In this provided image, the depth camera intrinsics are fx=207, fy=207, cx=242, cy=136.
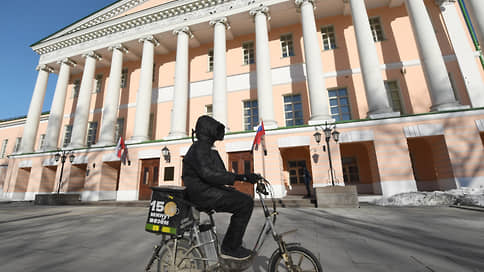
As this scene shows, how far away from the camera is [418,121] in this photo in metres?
11.0

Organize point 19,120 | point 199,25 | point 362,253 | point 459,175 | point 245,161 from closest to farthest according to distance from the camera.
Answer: point 362,253 → point 459,175 → point 245,161 → point 199,25 → point 19,120

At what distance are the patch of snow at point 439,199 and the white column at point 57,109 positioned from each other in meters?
24.0

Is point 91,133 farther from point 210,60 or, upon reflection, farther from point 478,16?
point 478,16

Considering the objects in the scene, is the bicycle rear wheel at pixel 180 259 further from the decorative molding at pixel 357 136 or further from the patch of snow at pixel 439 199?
the decorative molding at pixel 357 136

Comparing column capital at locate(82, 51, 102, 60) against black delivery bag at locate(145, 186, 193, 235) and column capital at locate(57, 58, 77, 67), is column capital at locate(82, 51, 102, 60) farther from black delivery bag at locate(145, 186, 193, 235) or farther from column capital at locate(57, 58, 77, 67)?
black delivery bag at locate(145, 186, 193, 235)

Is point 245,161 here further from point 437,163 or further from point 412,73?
point 412,73

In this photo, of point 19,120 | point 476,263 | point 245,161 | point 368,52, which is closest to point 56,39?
point 19,120

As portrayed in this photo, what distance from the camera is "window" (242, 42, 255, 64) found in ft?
57.5

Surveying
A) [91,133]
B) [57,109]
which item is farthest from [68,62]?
[91,133]

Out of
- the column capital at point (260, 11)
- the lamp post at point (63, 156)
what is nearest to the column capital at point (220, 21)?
the column capital at point (260, 11)

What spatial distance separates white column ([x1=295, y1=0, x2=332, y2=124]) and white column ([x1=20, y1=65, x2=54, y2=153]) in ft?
78.1

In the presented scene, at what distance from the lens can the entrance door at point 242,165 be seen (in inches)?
503

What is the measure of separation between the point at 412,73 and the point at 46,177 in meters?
29.6

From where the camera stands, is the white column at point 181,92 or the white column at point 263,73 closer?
the white column at point 263,73
